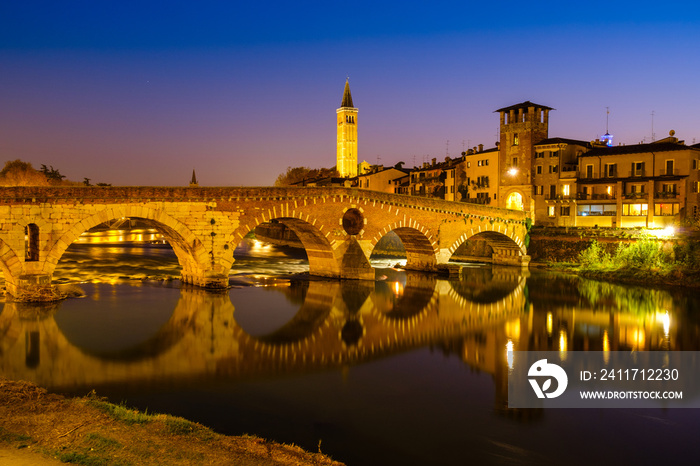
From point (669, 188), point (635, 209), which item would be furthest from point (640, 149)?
point (635, 209)

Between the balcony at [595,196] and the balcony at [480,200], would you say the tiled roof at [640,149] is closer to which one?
the balcony at [595,196]

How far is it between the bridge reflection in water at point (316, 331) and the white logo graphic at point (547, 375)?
39.6 inches

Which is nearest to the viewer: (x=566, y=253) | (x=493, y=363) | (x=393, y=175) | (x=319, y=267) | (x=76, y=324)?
(x=493, y=363)

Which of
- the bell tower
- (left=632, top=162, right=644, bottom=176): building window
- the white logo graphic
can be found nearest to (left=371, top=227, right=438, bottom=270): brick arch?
the white logo graphic

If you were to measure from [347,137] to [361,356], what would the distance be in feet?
322

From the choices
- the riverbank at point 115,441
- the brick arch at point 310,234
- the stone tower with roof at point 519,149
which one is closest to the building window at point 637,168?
the stone tower with roof at point 519,149

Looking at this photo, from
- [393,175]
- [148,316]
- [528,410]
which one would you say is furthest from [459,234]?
[393,175]

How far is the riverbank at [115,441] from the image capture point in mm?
8617

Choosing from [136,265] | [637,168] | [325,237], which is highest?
[637,168]

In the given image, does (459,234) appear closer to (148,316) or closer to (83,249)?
(148,316)

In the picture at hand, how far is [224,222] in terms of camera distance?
2927cm

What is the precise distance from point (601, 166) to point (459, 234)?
68.2ft

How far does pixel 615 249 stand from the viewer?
43.3 metres

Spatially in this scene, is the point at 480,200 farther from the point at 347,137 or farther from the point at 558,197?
the point at 347,137
